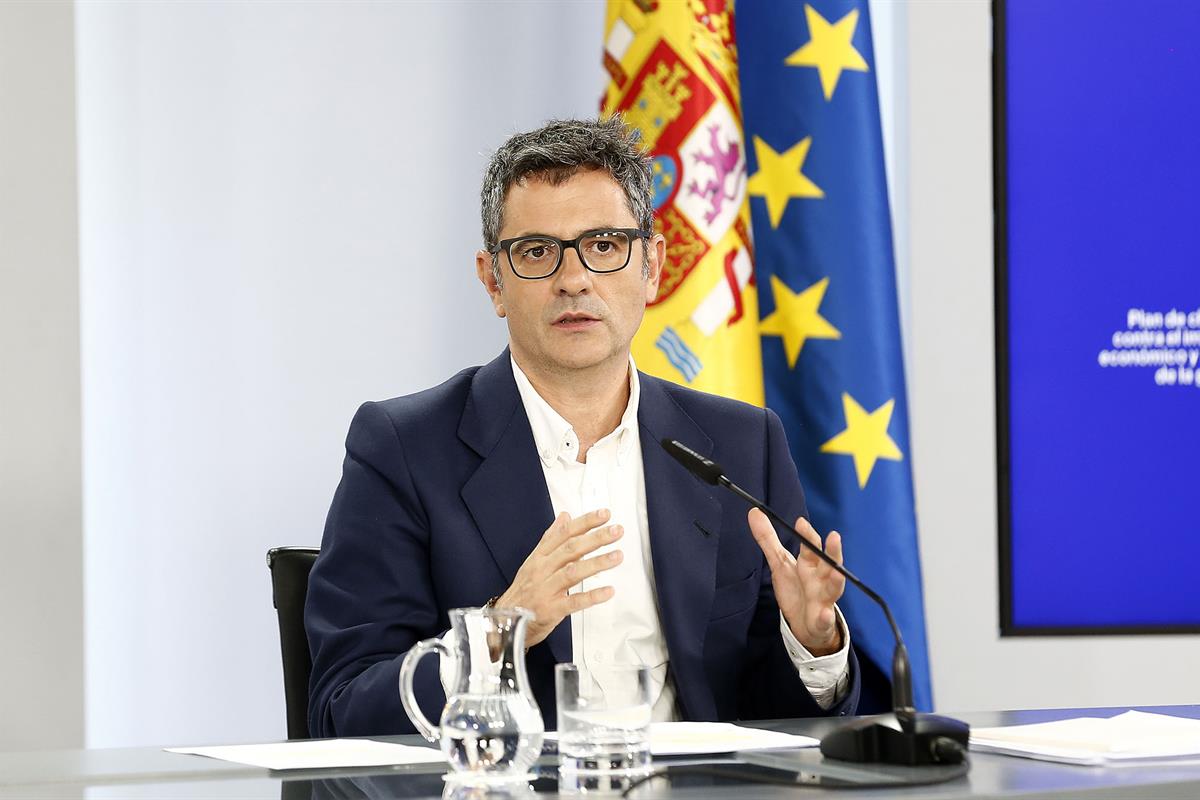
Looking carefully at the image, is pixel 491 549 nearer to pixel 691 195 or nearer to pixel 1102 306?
pixel 691 195

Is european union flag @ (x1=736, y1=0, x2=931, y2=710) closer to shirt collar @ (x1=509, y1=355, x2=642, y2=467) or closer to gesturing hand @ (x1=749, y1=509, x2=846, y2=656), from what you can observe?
shirt collar @ (x1=509, y1=355, x2=642, y2=467)

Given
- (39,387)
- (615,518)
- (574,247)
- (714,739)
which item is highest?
(574,247)

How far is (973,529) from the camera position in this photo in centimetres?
332

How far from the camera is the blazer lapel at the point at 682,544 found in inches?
79.4

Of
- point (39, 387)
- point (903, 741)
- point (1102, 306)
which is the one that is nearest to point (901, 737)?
point (903, 741)

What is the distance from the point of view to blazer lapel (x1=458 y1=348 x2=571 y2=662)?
204cm

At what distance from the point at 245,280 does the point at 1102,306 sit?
201cm

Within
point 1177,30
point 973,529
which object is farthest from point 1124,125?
point 973,529

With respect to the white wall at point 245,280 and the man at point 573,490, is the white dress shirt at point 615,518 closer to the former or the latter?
the man at point 573,490

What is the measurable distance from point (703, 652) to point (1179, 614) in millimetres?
1834

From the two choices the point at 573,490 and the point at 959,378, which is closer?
the point at 573,490

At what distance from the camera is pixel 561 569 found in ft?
5.51

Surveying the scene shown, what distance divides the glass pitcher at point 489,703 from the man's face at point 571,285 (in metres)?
0.94

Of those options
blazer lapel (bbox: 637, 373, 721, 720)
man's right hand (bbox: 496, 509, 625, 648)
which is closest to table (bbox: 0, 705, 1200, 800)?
man's right hand (bbox: 496, 509, 625, 648)
